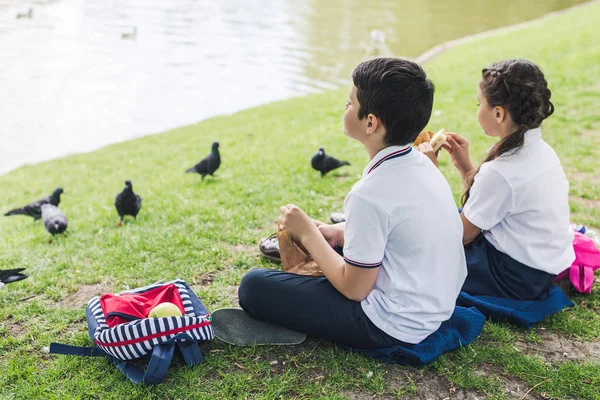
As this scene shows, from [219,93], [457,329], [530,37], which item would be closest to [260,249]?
[457,329]

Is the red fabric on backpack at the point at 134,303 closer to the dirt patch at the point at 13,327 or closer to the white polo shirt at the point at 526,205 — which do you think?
the dirt patch at the point at 13,327

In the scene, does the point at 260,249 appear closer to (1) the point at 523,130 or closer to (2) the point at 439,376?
(2) the point at 439,376

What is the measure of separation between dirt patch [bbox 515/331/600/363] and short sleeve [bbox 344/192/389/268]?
1.19m

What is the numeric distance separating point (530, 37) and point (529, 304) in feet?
48.7

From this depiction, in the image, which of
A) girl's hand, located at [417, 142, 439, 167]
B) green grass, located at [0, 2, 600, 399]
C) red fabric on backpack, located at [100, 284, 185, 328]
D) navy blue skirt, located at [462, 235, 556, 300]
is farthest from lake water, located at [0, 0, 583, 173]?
navy blue skirt, located at [462, 235, 556, 300]

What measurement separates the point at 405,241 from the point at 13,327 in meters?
2.42

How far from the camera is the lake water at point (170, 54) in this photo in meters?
13.2

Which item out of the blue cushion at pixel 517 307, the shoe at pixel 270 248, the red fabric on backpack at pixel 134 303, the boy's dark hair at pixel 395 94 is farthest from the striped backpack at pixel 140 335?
the blue cushion at pixel 517 307

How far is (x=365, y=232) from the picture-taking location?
2551 millimetres

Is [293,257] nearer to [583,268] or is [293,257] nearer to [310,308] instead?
[310,308]

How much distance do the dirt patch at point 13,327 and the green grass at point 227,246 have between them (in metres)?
0.01

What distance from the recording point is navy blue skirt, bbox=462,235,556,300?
3.32 meters

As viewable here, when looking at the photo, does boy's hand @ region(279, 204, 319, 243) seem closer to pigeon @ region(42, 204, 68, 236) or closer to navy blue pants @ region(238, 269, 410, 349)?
navy blue pants @ region(238, 269, 410, 349)

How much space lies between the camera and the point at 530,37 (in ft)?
53.2
